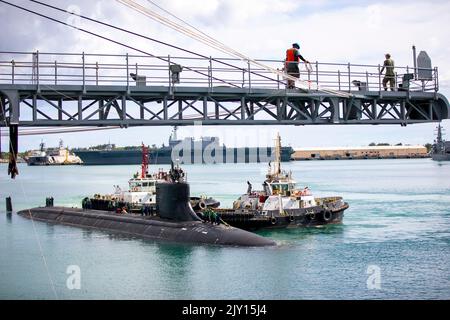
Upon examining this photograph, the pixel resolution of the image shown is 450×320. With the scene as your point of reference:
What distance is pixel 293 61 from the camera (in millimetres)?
36125

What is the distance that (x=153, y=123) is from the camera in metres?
34.4

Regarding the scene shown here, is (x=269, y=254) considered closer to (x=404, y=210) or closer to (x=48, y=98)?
(x=48, y=98)

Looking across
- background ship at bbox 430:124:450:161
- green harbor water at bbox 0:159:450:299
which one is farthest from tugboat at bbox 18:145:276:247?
background ship at bbox 430:124:450:161

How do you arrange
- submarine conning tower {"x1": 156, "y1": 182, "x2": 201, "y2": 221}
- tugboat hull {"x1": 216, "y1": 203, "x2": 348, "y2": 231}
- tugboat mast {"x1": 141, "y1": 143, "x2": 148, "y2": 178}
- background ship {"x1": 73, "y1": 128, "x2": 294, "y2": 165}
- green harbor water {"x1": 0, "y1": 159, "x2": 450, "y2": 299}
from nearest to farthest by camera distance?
1. green harbor water {"x1": 0, "y1": 159, "x2": 450, "y2": 299}
2. submarine conning tower {"x1": 156, "y1": 182, "x2": 201, "y2": 221}
3. tugboat hull {"x1": 216, "y1": 203, "x2": 348, "y2": 231}
4. tugboat mast {"x1": 141, "y1": 143, "x2": 148, "y2": 178}
5. background ship {"x1": 73, "y1": 128, "x2": 294, "y2": 165}

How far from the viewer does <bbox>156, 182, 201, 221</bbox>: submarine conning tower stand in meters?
40.4

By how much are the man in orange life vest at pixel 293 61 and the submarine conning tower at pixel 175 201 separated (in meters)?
8.83

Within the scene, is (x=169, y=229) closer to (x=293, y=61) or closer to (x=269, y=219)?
(x=269, y=219)

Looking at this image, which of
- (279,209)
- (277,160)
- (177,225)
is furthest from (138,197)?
(177,225)

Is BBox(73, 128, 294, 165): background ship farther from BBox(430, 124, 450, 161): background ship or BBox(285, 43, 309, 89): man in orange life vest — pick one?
BBox(285, 43, 309, 89): man in orange life vest

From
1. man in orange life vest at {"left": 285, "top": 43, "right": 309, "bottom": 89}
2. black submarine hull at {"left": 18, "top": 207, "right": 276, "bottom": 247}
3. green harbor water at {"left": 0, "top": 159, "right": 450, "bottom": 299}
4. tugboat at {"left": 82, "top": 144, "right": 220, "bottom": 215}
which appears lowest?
green harbor water at {"left": 0, "top": 159, "right": 450, "bottom": 299}

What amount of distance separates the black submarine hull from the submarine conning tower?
38 centimetres

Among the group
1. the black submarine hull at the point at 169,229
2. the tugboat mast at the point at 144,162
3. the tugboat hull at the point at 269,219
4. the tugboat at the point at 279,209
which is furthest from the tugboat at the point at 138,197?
the tugboat hull at the point at 269,219

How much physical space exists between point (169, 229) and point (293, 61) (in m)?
12.4
